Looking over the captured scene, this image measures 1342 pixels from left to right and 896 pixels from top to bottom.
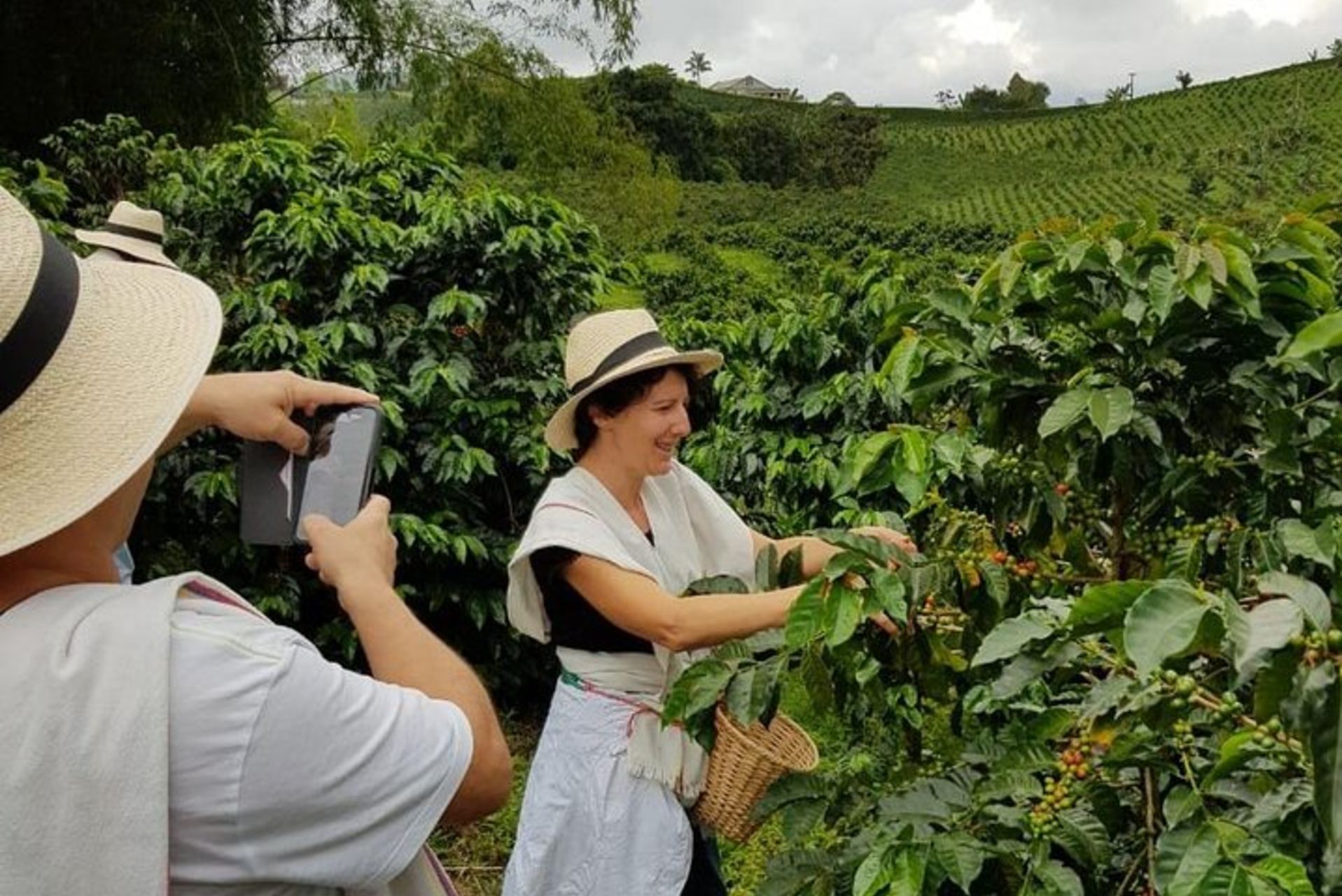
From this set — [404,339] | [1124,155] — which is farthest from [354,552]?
[1124,155]

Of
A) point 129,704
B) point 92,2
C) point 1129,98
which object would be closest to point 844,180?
point 1129,98

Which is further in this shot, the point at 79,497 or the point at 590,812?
the point at 590,812

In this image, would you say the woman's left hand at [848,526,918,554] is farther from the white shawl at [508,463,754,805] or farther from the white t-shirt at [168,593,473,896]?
the white t-shirt at [168,593,473,896]

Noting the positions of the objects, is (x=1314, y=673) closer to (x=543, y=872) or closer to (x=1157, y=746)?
(x=1157, y=746)

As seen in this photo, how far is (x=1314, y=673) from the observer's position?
33.4 inches

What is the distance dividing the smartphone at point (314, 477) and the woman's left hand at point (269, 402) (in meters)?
0.01

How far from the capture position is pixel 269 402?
1409 mm

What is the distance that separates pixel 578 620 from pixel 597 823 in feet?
1.21

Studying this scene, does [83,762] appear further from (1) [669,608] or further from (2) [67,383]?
(1) [669,608]

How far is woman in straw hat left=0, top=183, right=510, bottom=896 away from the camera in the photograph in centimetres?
85

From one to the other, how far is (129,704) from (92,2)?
8.94 metres

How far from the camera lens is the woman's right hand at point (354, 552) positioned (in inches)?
45.1

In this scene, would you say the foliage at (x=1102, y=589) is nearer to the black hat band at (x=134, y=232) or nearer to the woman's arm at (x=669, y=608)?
Result: the woman's arm at (x=669, y=608)

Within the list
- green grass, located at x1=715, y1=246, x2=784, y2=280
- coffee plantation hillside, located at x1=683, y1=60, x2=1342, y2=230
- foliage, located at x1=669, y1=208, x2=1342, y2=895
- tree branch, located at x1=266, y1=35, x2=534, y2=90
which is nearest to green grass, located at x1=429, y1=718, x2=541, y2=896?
foliage, located at x1=669, y1=208, x2=1342, y2=895
